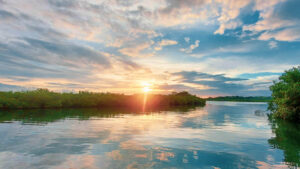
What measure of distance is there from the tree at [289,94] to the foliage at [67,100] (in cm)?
6796

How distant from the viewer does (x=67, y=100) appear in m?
75.8

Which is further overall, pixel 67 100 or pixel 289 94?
pixel 67 100

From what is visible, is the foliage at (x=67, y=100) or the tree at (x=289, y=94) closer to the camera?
the tree at (x=289, y=94)

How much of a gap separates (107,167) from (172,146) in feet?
21.0

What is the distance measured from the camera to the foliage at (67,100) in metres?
60.3

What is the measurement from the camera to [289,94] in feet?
105

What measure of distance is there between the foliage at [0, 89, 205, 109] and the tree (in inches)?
2675

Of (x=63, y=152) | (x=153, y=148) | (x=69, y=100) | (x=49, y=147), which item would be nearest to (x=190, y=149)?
(x=153, y=148)

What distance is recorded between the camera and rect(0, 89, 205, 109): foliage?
60.3m

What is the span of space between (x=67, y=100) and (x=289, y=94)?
72054 mm

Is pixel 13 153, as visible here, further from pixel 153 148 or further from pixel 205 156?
pixel 205 156

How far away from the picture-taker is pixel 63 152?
43.9ft

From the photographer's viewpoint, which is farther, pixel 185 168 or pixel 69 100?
pixel 69 100

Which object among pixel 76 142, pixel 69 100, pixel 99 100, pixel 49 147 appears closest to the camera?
pixel 49 147
